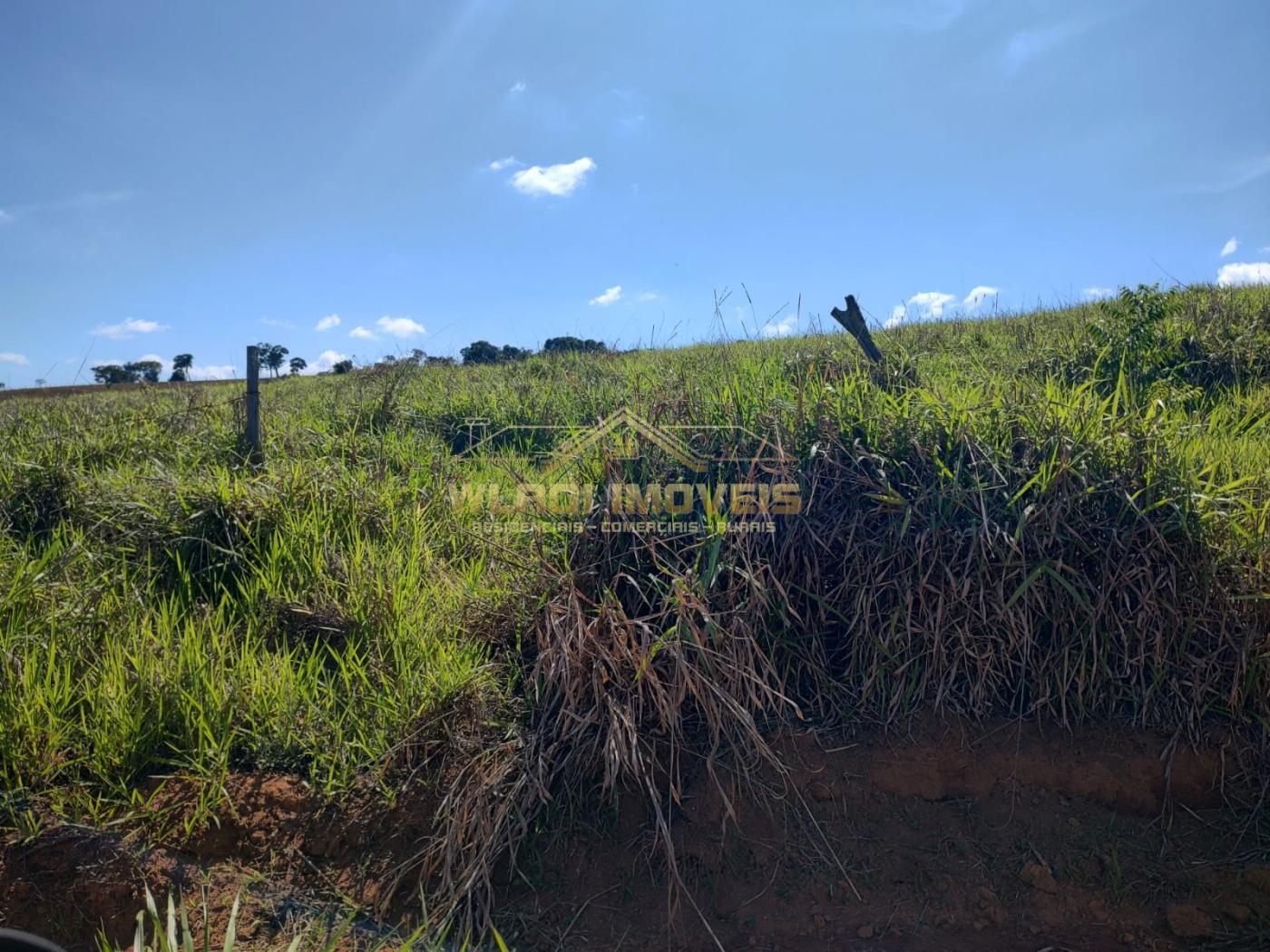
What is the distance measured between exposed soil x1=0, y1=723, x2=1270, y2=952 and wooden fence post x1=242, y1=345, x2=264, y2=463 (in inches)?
101

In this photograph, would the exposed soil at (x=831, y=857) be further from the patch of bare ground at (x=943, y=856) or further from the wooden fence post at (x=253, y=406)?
the wooden fence post at (x=253, y=406)

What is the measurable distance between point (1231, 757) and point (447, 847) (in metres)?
2.76

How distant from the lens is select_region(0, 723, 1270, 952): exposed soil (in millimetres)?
2420

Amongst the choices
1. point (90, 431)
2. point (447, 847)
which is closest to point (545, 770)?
point (447, 847)

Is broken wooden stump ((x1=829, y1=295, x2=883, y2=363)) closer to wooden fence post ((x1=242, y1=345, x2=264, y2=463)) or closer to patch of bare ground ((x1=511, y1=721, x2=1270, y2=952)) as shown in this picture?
patch of bare ground ((x1=511, y1=721, x2=1270, y2=952))

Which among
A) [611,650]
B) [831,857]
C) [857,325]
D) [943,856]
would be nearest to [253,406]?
[611,650]

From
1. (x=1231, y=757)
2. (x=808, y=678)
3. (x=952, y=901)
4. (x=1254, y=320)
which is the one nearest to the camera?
(x=952, y=901)

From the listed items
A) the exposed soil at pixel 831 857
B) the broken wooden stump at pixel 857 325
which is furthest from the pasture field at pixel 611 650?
the broken wooden stump at pixel 857 325

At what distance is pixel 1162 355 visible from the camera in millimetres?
5258

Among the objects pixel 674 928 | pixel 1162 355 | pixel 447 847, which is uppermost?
pixel 1162 355

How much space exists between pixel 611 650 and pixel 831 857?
3.32 feet

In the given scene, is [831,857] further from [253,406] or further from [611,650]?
[253,406]

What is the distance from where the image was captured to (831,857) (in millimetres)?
2598

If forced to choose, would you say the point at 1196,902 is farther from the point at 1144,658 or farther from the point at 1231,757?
the point at 1144,658
